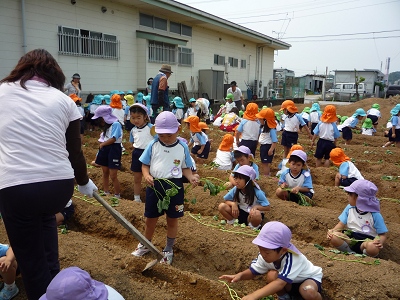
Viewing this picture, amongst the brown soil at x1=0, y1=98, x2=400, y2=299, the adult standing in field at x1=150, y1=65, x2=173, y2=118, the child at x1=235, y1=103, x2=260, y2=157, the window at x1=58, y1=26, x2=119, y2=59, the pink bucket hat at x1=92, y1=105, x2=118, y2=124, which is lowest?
the brown soil at x1=0, y1=98, x2=400, y2=299

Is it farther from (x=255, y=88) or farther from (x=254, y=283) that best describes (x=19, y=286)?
(x=255, y=88)

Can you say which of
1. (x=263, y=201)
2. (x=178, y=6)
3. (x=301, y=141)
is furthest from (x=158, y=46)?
(x=263, y=201)

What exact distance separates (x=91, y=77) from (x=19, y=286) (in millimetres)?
11605

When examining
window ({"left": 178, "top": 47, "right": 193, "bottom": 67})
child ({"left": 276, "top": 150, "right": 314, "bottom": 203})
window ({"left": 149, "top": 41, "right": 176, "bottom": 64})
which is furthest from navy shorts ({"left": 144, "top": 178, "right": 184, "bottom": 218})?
window ({"left": 178, "top": 47, "right": 193, "bottom": 67})

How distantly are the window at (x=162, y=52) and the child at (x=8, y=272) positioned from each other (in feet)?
47.6

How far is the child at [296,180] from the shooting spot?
574 centimetres

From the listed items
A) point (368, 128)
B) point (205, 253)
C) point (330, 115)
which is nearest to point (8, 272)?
point (205, 253)

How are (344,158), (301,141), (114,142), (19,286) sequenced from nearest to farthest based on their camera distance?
→ (19,286) → (114,142) → (344,158) → (301,141)

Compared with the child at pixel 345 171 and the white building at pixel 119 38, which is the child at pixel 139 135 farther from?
the white building at pixel 119 38

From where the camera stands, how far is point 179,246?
4609 mm

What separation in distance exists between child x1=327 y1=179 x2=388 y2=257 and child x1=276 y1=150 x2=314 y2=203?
53.8 inches

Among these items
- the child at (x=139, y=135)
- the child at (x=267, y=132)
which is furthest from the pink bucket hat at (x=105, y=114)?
the child at (x=267, y=132)

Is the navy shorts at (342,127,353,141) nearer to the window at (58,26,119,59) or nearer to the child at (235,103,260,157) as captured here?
the child at (235,103,260,157)

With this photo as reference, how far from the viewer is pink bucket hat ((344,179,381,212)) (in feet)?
13.9
